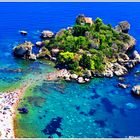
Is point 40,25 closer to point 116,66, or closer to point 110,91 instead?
point 116,66

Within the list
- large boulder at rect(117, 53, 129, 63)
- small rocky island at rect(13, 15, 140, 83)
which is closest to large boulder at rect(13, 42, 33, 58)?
small rocky island at rect(13, 15, 140, 83)

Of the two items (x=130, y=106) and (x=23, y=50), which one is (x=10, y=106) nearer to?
(x=130, y=106)

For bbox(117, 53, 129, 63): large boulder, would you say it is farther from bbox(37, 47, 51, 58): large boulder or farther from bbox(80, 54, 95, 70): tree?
bbox(37, 47, 51, 58): large boulder

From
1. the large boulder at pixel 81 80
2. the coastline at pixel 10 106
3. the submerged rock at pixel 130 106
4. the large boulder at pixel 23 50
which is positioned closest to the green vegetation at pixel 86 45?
the large boulder at pixel 81 80

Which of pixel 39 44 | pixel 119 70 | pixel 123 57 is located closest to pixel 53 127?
pixel 119 70

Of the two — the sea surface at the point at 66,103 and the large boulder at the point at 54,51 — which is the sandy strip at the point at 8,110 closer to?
the sea surface at the point at 66,103
